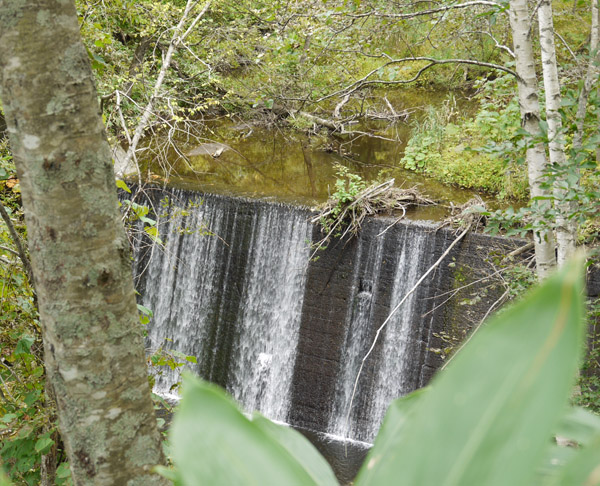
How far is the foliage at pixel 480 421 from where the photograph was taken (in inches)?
10.1

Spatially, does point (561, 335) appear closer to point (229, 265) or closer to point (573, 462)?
point (573, 462)

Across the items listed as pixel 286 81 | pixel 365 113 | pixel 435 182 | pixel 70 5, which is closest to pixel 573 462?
pixel 70 5

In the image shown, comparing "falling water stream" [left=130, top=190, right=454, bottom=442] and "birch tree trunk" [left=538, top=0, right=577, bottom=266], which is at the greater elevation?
"birch tree trunk" [left=538, top=0, right=577, bottom=266]

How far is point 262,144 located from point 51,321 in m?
7.71

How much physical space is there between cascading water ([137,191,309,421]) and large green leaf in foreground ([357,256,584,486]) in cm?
564

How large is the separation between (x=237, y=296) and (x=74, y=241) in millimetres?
5492

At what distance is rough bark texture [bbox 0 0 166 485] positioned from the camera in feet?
2.64

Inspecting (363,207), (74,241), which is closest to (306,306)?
A: (363,207)

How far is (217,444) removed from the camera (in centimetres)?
30

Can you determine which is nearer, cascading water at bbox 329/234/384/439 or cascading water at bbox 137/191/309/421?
cascading water at bbox 329/234/384/439

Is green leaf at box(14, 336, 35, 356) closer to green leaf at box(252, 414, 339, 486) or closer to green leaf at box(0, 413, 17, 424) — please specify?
green leaf at box(0, 413, 17, 424)

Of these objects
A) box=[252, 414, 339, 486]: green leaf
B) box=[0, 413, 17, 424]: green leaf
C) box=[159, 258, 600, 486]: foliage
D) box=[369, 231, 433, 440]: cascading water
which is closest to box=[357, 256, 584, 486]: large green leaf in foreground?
box=[159, 258, 600, 486]: foliage

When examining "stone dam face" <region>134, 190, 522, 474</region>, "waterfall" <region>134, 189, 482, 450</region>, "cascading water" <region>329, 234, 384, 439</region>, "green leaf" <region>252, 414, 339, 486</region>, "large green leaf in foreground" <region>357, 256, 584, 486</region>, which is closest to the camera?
"large green leaf in foreground" <region>357, 256, 584, 486</region>

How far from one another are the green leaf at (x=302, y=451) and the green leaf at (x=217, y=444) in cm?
8
